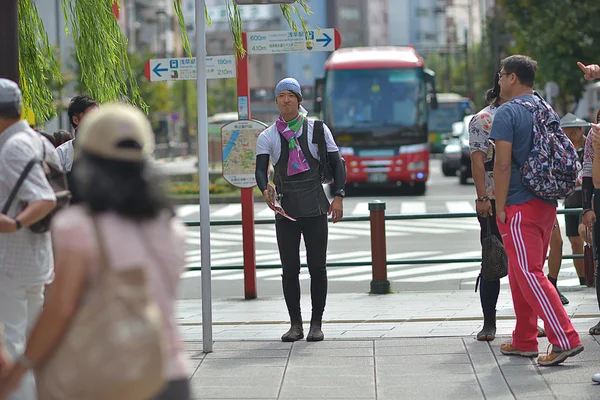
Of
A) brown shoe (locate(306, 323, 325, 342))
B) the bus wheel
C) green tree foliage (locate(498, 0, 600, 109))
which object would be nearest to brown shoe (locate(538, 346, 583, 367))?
brown shoe (locate(306, 323, 325, 342))

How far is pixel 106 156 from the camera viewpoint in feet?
10.7

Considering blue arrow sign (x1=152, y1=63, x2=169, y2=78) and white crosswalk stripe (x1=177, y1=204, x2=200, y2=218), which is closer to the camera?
blue arrow sign (x1=152, y1=63, x2=169, y2=78)

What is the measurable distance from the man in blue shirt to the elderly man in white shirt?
2.80 metres

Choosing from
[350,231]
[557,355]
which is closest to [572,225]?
[557,355]

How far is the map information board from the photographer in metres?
10.3

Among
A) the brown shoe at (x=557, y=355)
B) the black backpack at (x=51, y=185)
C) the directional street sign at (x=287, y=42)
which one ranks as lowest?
the brown shoe at (x=557, y=355)

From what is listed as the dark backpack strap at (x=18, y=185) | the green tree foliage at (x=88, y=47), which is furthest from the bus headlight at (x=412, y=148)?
the dark backpack strap at (x=18, y=185)

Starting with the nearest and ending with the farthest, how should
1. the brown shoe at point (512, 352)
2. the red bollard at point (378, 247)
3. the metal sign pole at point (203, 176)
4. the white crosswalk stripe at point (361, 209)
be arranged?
the brown shoe at point (512, 352) < the metal sign pole at point (203, 176) < the red bollard at point (378, 247) < the white crosswalk stripe at point (361, 209)

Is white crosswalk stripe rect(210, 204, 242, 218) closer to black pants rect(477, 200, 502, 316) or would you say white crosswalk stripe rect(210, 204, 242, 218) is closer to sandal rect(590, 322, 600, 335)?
black pants rect(477, 200, 502, 316)

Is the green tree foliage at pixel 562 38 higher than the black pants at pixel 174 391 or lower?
lower

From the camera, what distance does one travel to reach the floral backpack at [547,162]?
655 centimetres

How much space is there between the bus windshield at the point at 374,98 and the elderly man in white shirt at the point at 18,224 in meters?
23.8

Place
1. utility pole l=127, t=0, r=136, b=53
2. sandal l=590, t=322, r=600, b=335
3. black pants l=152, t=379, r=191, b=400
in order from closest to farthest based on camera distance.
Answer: black pants l=152, t=379, r=191, b=400 < sandal l=590, t=322, r=600, b=335 < utility pole l=127, t=0, r=136, b=53

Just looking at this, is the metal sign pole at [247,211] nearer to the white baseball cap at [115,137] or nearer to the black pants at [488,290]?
the black pants at [488,290]
